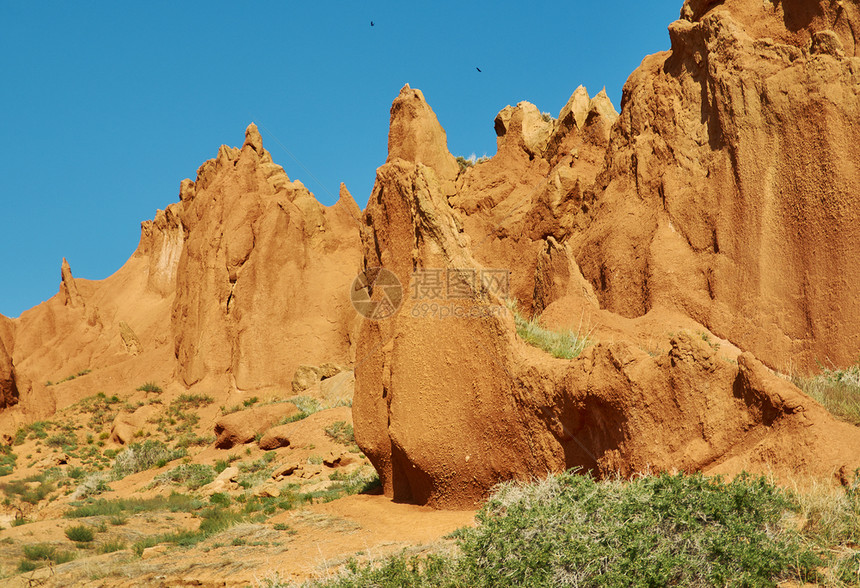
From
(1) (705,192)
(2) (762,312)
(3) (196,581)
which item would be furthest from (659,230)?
(3) (196,581)

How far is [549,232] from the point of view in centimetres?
1906

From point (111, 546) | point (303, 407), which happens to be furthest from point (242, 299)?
point (111, 546)

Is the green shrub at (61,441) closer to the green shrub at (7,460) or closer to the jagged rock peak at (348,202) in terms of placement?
the green shrub at (7,460)

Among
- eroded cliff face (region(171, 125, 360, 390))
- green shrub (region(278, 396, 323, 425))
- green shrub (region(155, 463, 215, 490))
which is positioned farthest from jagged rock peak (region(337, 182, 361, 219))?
green shrub (region(155, 463, 215, 490))

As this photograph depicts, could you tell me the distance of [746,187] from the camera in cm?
1349

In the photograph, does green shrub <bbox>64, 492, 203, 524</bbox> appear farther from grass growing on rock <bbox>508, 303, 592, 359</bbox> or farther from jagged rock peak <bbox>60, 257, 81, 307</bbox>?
jagged rock peak <bbox>60, 257, 81, 307</bbox>

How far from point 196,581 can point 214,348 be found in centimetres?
2227

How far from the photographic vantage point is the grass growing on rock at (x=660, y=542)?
473cm

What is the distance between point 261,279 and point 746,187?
1984cm

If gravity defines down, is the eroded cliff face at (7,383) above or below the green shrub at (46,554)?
above

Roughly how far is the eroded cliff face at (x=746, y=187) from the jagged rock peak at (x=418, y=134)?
8200mm

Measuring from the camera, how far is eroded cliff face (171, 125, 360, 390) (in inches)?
1091

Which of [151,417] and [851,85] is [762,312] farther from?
[151,417]

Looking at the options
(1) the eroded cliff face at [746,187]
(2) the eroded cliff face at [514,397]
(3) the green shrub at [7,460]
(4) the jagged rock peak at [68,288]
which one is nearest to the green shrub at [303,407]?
(1) the eroded cliff face at [746,187]
